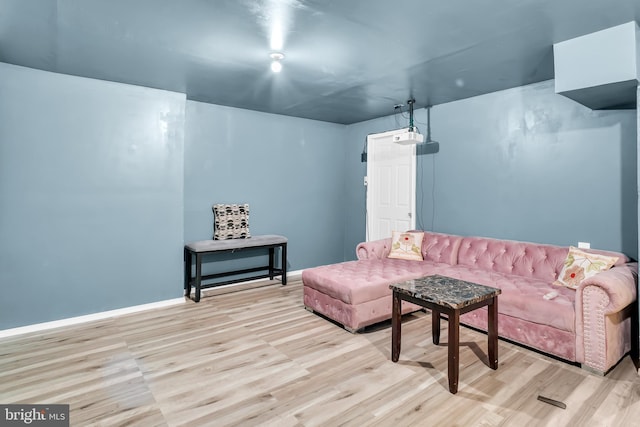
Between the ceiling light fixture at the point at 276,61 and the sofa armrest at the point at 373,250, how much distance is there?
90.6 inches

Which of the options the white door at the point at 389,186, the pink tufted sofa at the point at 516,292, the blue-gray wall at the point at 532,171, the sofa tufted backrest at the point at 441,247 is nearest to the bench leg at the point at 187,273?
the pink tufted sofa at the point at 516,292

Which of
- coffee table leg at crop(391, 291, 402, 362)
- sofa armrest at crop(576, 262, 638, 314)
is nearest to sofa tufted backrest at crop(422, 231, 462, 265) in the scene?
sofa armrest at crop(576, 262, 638, 314)

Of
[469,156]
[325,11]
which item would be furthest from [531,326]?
[325,11]

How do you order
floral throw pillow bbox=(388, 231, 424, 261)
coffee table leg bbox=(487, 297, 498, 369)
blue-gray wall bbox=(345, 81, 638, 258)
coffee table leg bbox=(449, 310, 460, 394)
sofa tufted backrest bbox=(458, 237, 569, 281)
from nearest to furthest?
1. coffee table leg bbox=(449, 310, 460, 394)
2. coffee table leg bbox=(487, 297, 498, 369)
3. blue-gray wall bbox=(345, 81, 638, 258)
4. sofa tufted backrest bbox=(458, 237, 569, 281)
5. floral throw pillow bbox=(388, 231, 424, 261)

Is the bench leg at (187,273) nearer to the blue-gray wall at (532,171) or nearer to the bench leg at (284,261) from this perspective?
the bench leg at (284,261)

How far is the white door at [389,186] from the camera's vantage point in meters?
5.12

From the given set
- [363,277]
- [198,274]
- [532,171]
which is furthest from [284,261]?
[532,171]

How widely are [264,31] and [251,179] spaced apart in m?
2.73

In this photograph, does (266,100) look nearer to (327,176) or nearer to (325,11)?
(327,176)

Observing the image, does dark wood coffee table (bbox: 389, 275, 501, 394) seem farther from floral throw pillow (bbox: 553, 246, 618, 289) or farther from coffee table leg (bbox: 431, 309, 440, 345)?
floral throw pillow (bbox: 553, 246, 618, 289)

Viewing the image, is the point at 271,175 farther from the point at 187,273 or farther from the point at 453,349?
the point at 453,349

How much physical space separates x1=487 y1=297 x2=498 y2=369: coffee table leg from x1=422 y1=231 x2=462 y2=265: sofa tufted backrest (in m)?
1.62

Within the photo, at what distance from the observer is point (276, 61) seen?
315 cm

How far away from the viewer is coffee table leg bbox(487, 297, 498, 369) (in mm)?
2561
